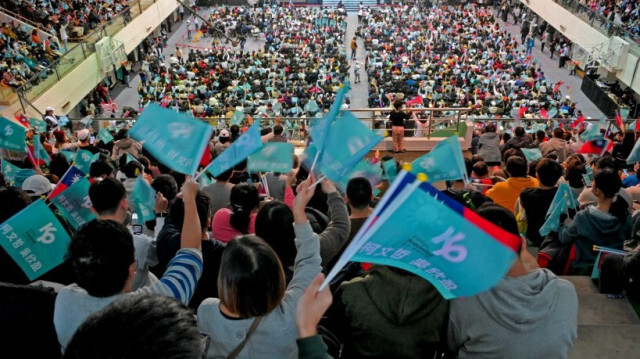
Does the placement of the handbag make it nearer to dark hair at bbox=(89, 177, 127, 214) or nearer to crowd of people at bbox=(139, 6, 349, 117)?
dark hair at bbox=(89, 177, 127, 214)

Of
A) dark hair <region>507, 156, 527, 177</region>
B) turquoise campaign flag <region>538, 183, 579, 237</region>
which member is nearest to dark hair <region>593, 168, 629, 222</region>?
turquoise campaign flag <region>538, 183, 579, 237</region>

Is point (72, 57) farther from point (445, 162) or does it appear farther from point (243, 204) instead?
point (445, 162)

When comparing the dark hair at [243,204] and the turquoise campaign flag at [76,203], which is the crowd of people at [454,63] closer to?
the dark hair at [243,204]

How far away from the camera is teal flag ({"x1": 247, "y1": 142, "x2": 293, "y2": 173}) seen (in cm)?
405

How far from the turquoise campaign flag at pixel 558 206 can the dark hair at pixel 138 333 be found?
3.08m

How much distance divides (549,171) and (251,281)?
9.67ft

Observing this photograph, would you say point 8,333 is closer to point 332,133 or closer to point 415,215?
point 415,215

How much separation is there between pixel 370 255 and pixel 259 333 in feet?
1.62

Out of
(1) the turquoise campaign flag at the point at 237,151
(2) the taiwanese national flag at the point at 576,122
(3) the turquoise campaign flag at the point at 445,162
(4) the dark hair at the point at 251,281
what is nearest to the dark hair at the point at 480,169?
(3) the turquoise campaign flag at the point at 445,162

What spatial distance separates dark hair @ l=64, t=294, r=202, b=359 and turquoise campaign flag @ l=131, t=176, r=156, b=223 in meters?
2.69

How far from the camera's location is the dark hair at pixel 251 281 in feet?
5.60

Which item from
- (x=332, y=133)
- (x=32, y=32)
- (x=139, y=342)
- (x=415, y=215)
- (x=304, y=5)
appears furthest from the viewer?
(x=304, y=5)

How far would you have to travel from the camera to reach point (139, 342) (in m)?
0.99

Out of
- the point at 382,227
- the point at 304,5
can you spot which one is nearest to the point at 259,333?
the point at 382,227
